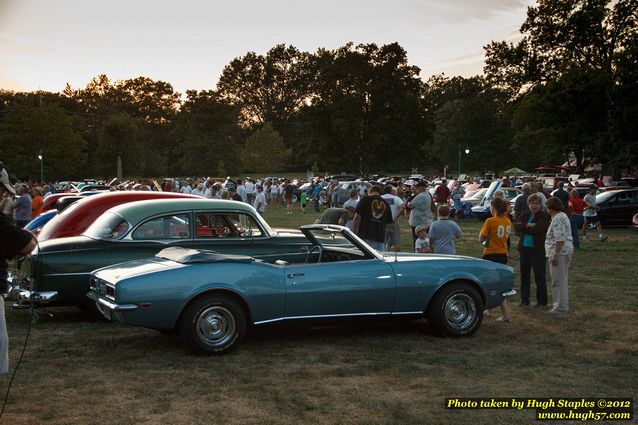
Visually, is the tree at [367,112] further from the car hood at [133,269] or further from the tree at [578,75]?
the car hood at [133,269]

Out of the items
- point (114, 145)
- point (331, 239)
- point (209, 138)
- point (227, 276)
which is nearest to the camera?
point (227, 276)

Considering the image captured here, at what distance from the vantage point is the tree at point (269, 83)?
115062 mm

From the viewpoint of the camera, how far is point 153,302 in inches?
290

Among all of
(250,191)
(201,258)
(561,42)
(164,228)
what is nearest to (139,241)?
(164,228)

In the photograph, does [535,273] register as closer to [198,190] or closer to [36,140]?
[198,190]

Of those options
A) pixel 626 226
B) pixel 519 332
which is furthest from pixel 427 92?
pixel 519 332

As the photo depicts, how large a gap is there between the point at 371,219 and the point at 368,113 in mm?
65670

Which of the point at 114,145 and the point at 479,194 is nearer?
the point at 479,194

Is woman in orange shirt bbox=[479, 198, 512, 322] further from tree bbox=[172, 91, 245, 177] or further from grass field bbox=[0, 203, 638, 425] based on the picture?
tree bbox=[172, 91, 245, 177]

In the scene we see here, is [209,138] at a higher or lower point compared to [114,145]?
higher

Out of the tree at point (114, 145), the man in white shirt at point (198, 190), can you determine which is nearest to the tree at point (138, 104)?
the tree at point (114, 145)

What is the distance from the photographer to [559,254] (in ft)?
34.1

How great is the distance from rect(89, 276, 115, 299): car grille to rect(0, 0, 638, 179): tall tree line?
11.6m

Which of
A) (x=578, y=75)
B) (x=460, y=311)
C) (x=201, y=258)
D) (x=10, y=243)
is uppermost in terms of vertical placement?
(x=578, y=75)
